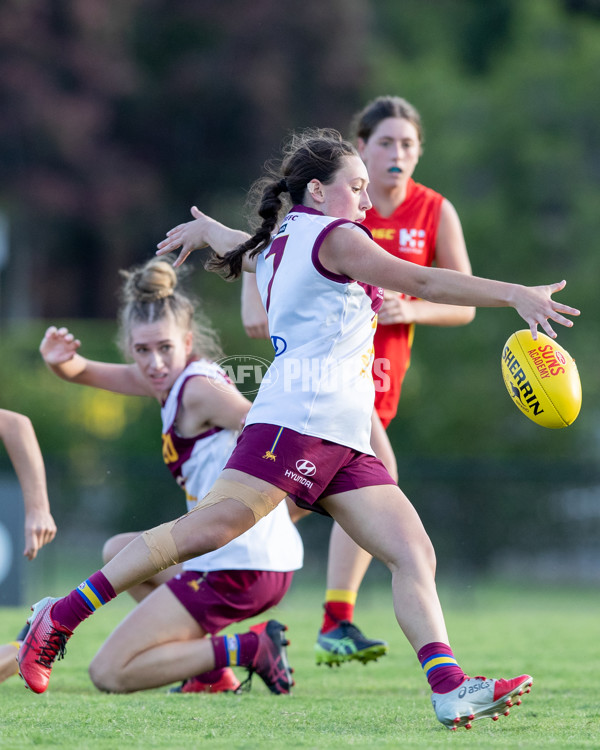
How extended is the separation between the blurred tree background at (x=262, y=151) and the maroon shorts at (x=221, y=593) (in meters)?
11.3

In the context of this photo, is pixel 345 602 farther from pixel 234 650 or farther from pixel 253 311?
pixel 253 311

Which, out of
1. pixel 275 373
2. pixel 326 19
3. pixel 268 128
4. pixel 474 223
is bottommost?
pixel 275 373

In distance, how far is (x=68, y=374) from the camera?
17.5ft

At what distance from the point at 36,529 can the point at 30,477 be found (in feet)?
0.73

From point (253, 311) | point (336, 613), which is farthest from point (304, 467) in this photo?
point (336, 613)

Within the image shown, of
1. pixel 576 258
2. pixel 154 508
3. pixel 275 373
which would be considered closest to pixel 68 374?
pixel 275 373

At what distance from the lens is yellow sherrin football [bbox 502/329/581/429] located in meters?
4.10

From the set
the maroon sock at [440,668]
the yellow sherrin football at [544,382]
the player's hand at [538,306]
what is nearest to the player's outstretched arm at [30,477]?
the maroon sock at [440,668]

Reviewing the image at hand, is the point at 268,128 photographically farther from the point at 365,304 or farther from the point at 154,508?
the point at 365,304

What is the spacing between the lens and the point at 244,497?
150 inches

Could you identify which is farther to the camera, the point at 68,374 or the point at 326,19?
the point at 326,19

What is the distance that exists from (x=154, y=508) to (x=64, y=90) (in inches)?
564

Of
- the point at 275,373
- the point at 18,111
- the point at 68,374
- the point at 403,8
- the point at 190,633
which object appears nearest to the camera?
the point at 275,373

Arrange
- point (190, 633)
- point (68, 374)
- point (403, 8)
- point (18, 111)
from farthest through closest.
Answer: point (403, 8) → point (18, 111) → point (68, 374) → point (190, 633)
